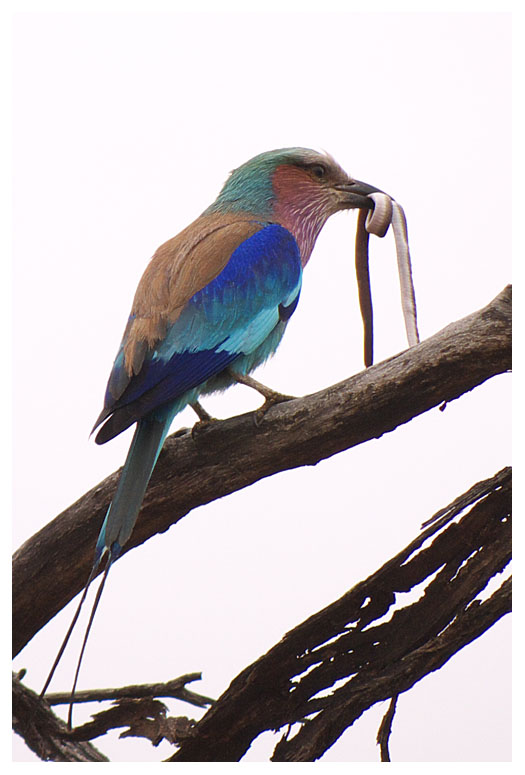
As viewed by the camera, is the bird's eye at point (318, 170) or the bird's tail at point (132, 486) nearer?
the bird's tail at point (132, 486)

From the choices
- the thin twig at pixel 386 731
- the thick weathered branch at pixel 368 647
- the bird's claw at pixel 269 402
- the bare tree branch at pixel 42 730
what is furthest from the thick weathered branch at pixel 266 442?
the thin twig at pixel 386 731

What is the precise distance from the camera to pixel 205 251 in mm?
2240

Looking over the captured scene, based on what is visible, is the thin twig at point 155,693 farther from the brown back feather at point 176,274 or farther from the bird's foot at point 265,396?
the brown back feather at point 176,274

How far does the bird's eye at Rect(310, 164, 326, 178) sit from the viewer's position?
257 cm

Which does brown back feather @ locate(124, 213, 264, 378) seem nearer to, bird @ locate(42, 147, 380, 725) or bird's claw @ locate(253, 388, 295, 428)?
bird @ locate(42, 147, 380, 725)

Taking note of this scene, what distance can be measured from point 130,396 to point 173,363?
0.44 ft

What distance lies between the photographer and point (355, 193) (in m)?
2.59

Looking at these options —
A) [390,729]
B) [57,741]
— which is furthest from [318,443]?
[57,741]

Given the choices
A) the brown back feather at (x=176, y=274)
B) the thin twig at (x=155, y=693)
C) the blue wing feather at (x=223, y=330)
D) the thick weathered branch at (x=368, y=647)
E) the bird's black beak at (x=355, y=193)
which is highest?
the bird's black beak at (x=355, y=193)

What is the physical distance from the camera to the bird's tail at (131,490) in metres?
1.94

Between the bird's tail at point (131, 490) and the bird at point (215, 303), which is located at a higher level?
the bird at point (215, 303)

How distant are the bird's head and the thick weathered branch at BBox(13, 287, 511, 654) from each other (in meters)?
0.69

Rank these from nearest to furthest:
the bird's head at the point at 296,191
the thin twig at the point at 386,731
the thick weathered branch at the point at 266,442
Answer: the thick weathered branch at the point at 266,442
the thin twig at the point at 386,731
the bird's head at the point at 296,191

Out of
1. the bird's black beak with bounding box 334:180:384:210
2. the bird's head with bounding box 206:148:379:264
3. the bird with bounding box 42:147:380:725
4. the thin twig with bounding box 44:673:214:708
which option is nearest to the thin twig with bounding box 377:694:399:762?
the thin twig with bounding box 44:673:214:708
